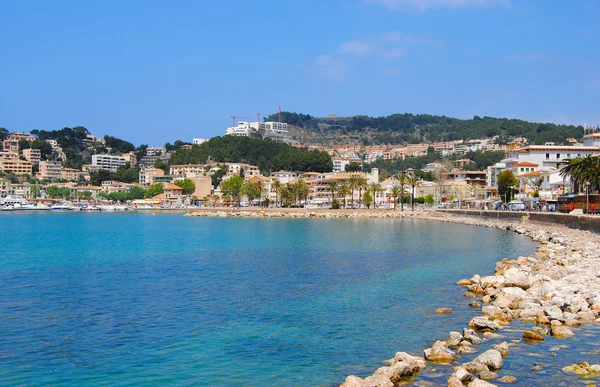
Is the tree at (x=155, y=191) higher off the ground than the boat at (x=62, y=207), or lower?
higher

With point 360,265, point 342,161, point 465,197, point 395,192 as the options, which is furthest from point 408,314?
point 342,161

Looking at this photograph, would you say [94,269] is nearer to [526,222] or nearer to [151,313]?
[151,313]

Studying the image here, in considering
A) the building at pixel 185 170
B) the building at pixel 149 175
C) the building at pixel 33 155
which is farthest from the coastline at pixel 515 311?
the building at pixel 33 155

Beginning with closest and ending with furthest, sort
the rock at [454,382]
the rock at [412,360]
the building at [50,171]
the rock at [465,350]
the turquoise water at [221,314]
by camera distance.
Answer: the rock at [454,382], the rock at [412,360], the turquoise water at [221,314], the rock at [465,350], the building at [50,171]

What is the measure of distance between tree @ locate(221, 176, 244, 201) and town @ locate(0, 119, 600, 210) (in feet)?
0.71

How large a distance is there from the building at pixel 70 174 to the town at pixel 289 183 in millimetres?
232

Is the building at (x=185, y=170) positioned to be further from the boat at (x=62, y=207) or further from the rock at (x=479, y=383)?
the rock at (x=479, y=383)

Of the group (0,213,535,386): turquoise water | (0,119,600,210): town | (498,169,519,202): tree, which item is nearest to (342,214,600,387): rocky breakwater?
(0,213,535,386): turquoise water

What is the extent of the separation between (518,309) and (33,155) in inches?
7475

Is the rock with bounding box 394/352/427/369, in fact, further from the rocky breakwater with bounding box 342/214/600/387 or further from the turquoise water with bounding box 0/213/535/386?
the turquoise water with bounding box 0/213/535/386

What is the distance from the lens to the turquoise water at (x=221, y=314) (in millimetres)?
12289

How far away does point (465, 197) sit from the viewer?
370ft

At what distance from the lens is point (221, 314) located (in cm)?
1739

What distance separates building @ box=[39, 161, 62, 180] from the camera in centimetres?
17600
